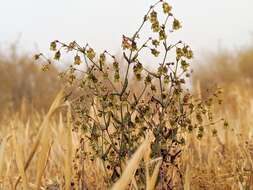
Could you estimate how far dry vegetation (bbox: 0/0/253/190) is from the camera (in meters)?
1.46

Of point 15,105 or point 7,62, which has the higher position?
point 7,62

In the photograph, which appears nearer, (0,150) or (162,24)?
(0,150)

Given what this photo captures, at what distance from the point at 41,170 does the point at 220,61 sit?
13.7m

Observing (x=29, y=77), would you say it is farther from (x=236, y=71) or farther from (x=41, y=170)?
(x=41, y=170)

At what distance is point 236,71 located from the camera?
47.9 ft

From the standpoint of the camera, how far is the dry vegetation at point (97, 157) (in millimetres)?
1459

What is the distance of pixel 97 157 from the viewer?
2.08 m

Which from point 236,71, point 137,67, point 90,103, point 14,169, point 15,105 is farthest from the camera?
point 236,71

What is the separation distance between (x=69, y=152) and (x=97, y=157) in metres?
0.54

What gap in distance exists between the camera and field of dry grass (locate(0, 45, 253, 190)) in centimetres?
146

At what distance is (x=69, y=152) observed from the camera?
1.54 metres

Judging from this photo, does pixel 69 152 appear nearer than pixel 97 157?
Yes

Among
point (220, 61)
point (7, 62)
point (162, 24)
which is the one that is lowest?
point (162, 24)

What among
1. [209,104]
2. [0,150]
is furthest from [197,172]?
[0,150]
